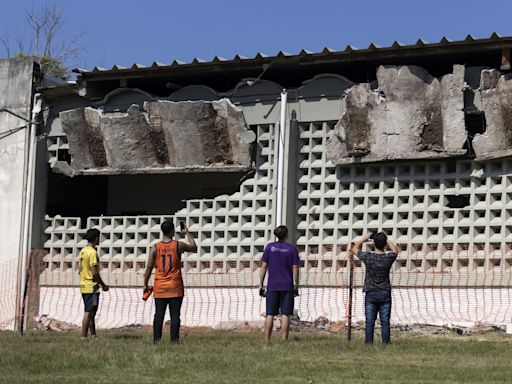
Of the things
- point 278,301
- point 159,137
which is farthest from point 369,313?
point 159,137

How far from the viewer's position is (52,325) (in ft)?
72.5

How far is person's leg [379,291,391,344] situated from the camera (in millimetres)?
15141

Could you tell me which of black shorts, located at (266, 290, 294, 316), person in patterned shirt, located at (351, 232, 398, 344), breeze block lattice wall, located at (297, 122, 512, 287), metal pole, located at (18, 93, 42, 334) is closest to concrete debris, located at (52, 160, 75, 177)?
metal pole, located at (18, 93, 42, 334)

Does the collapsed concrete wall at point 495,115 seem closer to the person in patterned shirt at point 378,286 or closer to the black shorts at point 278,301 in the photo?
the person in patterned shirt at point 378,286

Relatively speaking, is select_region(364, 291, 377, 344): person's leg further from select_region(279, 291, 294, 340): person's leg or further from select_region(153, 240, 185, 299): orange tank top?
select_region(153, 240, 185, 299): orange tank top

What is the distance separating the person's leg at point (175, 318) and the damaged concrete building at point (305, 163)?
524 cm

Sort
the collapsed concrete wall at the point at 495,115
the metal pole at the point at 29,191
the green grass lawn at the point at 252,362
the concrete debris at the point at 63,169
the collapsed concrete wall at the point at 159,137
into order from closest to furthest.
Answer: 1. the green grass lawn at the point at 252,362
2. the collapsed concrete wall at the point at 495,115
3. the collapsed concrete wall at the point at 159,137
4. the metal pole at the point at 29,191
5. the concrete debris at the point at 63,169

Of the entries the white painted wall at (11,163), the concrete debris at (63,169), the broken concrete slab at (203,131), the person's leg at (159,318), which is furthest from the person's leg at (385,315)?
the white painted wall at (11,163)

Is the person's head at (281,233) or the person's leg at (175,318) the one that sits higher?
the person's head at (281,233)

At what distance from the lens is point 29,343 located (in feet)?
52.5

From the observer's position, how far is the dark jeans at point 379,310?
49.7ft

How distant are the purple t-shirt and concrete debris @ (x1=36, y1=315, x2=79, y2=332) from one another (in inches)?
286

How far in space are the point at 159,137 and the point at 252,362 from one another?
10262 millimetres

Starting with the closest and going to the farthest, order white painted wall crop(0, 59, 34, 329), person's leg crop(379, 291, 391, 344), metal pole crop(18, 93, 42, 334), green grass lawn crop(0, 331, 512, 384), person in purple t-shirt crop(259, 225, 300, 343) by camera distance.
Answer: green grass lawn crop(0, 331, 512, 384) → person's leg crop(379, 291, 391, 344) → person in purple t-shirt crop(259, 225, 300, 343) → metal pole crop(18, 93, 42, 334) → white painted wall crop(0, 59, 34, 329)
